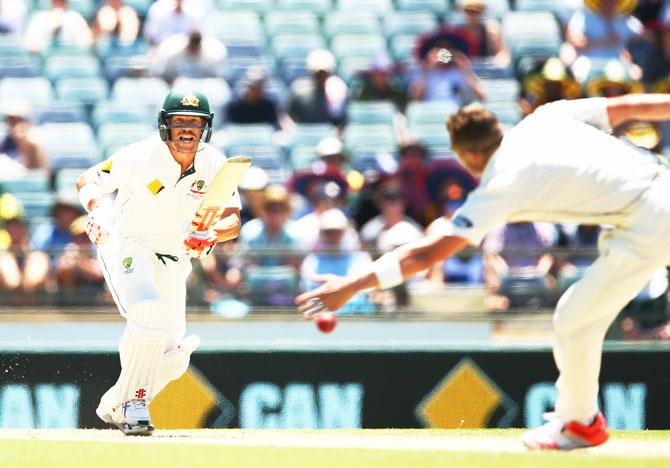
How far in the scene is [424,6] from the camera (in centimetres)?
1495

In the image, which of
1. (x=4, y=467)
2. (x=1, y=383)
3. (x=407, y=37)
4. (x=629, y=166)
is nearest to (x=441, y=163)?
(x=407, y=37)

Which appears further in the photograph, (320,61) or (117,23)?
(117,23)

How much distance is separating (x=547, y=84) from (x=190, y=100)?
591cm

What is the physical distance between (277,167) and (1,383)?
4.23m

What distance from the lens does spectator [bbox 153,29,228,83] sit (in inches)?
547

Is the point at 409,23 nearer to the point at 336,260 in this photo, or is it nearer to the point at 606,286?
the point at 336,260

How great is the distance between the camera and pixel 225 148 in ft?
42.7

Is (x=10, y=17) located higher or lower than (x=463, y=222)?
higher

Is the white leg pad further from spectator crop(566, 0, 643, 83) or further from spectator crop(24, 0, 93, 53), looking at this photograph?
spectator crop(24, 0, 93, 53)

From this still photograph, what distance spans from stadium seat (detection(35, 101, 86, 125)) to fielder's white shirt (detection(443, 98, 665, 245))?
7.85 metres

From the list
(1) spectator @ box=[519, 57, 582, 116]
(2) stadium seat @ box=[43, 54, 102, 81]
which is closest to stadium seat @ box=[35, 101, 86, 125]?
(2) stadium seat @ box=[43, 54, 102, 81]

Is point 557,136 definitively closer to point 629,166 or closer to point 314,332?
point 629,166

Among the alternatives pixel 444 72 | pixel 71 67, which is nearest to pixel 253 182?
pixel 444 72

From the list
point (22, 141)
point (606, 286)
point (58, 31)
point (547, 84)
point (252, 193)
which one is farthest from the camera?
point (58, 31)
